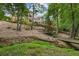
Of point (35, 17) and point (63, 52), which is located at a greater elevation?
point (35, 17)

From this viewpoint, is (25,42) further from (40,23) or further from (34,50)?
(40,23)

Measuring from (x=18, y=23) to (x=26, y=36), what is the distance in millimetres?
201

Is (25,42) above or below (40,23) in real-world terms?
below

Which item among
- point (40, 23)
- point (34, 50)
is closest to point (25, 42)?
point (34, 50)

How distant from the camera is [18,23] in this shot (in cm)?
387

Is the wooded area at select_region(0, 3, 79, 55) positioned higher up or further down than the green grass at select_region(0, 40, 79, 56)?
higher up

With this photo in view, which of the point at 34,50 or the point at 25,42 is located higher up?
the point at 25,42

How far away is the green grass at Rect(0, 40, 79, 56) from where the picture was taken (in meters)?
3.82

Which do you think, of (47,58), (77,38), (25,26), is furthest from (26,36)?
(77,38)

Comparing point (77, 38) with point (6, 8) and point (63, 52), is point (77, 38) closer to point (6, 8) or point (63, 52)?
point (63, 52)

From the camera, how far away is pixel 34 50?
3824 mm

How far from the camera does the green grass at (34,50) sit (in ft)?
12.5

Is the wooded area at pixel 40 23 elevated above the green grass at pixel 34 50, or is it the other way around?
the wooded area at pixel 40 23

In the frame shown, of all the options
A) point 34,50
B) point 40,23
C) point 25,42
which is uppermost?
point 40,23
